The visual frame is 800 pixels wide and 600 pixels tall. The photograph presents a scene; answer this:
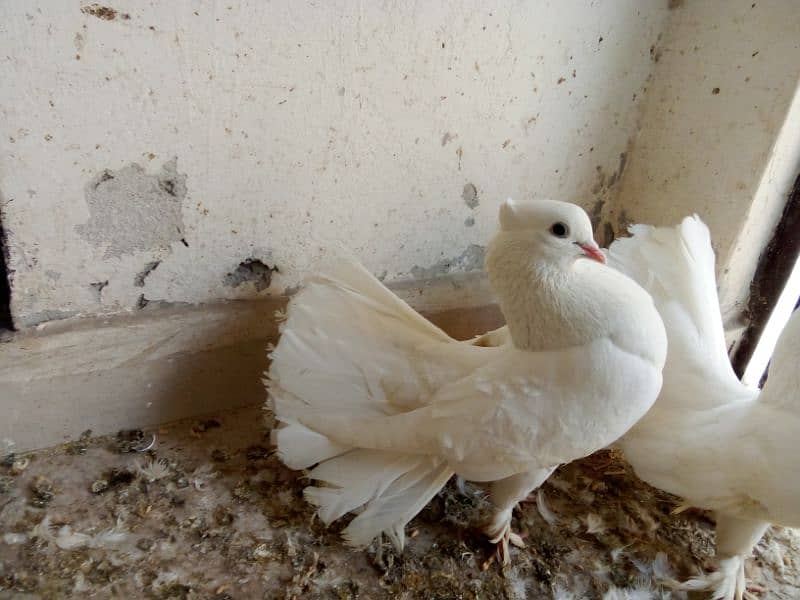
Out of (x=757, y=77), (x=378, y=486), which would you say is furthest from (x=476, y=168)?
(x=378, y=486)

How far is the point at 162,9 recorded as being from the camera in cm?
96

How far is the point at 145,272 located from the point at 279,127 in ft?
1.25

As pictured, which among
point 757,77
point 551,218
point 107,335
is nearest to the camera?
point 551,218

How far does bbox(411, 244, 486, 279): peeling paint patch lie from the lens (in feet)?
4.69

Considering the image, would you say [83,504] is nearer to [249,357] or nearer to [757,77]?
[249,357]

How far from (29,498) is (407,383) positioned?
0.74 metres

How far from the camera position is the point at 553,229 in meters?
0.89

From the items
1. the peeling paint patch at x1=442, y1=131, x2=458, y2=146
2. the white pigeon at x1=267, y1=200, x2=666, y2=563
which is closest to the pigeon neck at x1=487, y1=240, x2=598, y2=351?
the white pigeon at x1=267, y1=200, x2=666, y2=563

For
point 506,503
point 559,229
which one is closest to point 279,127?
point 559,229

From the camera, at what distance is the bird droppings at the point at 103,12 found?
3.02 ft

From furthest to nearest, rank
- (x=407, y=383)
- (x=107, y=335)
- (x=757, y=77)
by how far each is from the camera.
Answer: (x=757, y=77), (x=107, y=335), (x=407, y=383)

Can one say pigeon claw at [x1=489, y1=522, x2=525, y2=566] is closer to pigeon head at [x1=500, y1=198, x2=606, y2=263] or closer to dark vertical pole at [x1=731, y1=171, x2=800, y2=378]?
pigeon head at [x1=500, y1=198, x2=606, y2=263]

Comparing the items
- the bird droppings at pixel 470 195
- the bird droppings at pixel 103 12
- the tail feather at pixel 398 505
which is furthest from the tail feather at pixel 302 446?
the bird droppings at pixel 103 12

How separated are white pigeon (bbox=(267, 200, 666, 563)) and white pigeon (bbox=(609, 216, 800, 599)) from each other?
215 millimetres
